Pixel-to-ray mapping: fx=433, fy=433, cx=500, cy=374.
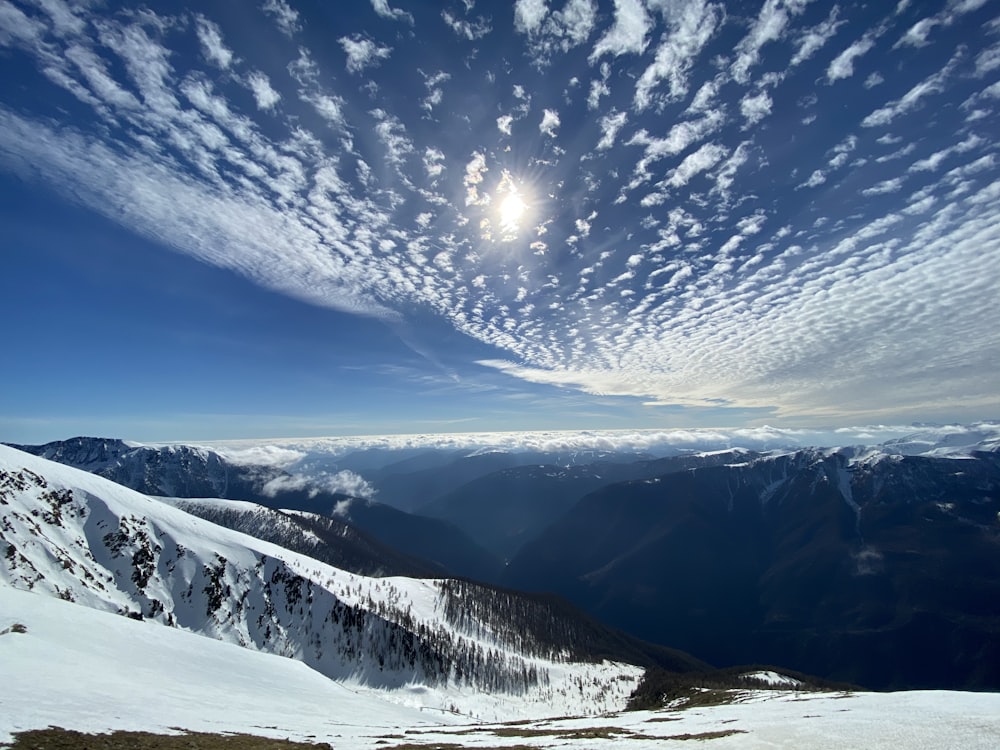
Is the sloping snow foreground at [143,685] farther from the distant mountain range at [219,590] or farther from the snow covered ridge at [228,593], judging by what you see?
the snow covered ridge at [228,593]

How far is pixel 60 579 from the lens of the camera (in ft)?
307

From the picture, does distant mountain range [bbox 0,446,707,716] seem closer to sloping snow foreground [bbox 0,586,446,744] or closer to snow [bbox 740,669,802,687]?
sloping snow foreground [bbox 0,586,446,744]

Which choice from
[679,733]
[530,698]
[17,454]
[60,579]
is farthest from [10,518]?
[530,698]

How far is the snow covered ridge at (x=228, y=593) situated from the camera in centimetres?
10362

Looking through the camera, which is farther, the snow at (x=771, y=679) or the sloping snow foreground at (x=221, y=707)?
the snow at (x=771, y=679)

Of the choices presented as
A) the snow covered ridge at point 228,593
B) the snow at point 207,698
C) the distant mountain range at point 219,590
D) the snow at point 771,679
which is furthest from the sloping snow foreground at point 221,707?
the snow at point 771,679

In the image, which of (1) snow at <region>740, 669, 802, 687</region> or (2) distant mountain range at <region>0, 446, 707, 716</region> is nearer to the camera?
(2) distant mountain range at <region>0, 446, 707, 716</region>

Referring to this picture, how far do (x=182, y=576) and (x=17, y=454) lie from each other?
6011cm

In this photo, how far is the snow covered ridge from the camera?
340 feet

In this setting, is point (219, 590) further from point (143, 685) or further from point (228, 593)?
point (143, 685)

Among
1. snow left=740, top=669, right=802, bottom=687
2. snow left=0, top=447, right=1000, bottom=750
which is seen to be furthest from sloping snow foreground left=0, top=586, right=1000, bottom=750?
snow left=740, top=669, right=802, bottom=687

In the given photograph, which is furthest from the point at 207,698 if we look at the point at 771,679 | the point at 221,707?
the point at 771,679

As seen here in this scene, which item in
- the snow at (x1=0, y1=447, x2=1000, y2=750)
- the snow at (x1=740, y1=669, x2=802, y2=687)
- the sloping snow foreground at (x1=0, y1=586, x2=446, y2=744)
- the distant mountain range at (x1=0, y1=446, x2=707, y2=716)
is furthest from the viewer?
the snow at (x1=740, y1=669, x2=802, y2=687)

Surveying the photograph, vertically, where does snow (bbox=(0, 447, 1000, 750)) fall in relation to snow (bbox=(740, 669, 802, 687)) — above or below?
above
